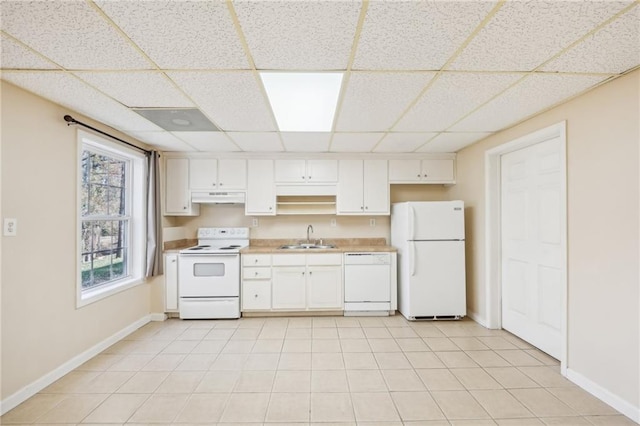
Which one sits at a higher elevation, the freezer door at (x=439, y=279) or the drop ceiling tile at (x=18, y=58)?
the drop ceiling tile at (x=18, y=58)

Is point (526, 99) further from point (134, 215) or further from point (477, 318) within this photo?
point (134, 215)

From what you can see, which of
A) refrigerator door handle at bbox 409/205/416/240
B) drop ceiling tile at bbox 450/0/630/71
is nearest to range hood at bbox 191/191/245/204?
refrigerator door handle at bbox 409/205/416/240

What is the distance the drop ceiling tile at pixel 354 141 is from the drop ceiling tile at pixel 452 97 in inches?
14.9

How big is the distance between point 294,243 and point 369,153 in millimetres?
1728

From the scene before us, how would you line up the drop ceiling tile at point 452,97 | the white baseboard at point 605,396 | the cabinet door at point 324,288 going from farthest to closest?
the cabinet door at point 324,288 → the drop ceiling tile at point 452,97 → the white baseboard at point 605,396

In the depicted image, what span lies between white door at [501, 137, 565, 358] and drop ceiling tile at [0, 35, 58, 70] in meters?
3.74

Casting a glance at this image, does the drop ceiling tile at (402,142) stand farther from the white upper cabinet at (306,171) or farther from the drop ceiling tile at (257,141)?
the drop ceiling tile at (257,141)

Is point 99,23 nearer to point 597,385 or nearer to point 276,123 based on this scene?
point 276,123

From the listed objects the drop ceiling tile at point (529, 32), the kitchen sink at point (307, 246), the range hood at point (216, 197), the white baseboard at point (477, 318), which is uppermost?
the drop ceiling tile at point (529, 32)

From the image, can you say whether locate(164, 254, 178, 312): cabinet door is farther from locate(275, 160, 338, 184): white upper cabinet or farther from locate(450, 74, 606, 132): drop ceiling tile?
locate(450, 74, 606, 132): drop ceiling tile

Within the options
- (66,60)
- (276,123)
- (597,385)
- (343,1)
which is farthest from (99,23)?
(597,385)

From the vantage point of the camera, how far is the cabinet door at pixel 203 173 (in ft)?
13.5

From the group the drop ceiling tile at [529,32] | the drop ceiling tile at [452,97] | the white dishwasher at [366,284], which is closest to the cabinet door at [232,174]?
the white dishwasher at [366,284]

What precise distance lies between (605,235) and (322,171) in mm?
2976
